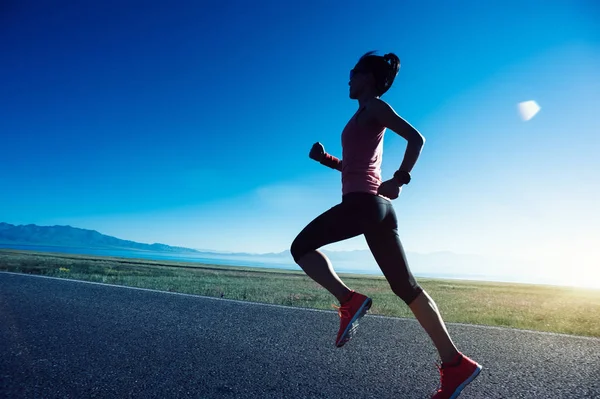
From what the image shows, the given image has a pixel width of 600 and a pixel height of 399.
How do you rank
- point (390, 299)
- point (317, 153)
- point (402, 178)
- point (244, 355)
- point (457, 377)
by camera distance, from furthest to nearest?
point (390, 299), point (244, 355), point (317, 153), point (402, 178), point (457, 377)

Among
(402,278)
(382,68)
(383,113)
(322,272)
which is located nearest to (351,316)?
(322,272)

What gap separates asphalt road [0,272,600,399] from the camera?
109 inches

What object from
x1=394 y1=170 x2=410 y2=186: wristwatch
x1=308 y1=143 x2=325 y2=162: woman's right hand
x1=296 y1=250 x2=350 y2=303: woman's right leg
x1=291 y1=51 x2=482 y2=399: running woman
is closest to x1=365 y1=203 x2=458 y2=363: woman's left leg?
x1=291 y1=51 x2=482 y2=399: running woman

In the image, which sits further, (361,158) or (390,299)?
(390,299)

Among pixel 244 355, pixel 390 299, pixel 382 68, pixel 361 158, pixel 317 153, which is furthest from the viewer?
pixel 390 299

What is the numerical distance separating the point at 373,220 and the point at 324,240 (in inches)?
17.1

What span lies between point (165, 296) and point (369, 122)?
6.05 meters

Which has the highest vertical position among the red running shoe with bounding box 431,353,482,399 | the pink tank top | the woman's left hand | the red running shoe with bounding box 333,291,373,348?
the pink tank top

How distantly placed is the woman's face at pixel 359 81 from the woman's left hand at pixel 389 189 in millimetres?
859

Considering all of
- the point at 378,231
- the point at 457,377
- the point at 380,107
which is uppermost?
the point at 380,107

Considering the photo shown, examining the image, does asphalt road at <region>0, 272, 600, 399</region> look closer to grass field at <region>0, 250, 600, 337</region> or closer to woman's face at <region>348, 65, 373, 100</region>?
grass field at <region>0, 250, 600, 337</region>

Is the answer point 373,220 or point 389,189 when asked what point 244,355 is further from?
point 389,189

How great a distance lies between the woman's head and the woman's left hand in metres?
0.83

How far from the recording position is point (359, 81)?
9.74 ft
